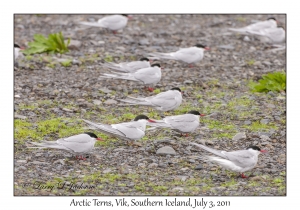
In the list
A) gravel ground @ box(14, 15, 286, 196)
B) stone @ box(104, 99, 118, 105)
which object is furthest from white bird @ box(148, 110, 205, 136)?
stone @ box(104, 99, 118, 105)

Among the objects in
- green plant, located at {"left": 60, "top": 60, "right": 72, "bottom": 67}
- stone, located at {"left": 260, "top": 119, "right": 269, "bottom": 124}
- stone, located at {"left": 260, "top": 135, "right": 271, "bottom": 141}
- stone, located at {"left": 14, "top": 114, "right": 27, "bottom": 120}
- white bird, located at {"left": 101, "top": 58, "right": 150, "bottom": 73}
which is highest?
green plant, located at {"left": 60, "top": 60, "right": 72, "bottom": 67}

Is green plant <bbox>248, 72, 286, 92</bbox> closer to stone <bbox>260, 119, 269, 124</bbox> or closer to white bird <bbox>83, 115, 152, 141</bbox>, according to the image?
stone <bbox>260, 119, 269, 124</bbox>

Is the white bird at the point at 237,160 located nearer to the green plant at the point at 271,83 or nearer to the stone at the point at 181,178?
the stone at the point at 181,178

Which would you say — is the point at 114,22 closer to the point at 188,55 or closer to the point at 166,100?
the point at 188,55

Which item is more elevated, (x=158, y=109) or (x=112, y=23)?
(x=112, y=23)

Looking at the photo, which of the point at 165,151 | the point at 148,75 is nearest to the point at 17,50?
the point at 148,75

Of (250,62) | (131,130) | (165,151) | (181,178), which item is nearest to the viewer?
(181,178)

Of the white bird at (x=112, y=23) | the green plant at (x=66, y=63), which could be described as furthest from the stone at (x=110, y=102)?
the white bird at (x=112, y=23)
